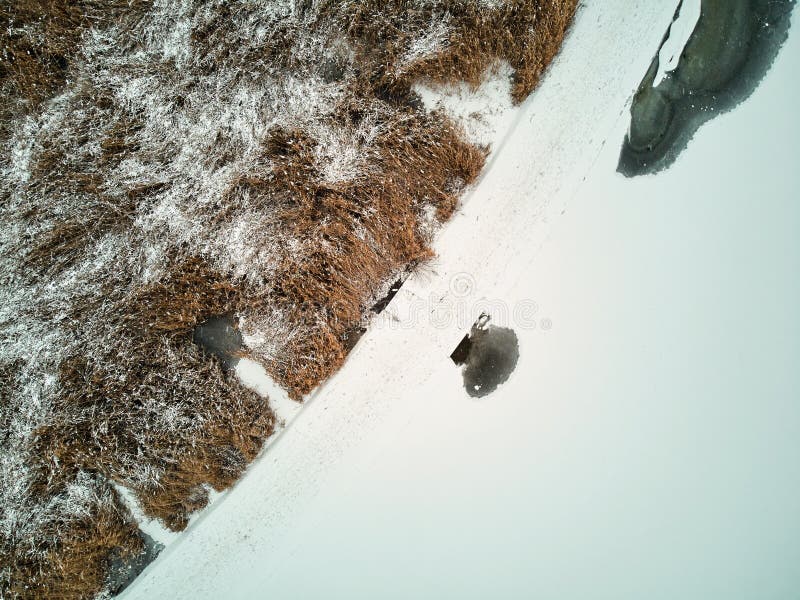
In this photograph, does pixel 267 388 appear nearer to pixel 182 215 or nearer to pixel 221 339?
pixel 221 339

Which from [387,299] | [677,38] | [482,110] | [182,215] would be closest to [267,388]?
[387,299]

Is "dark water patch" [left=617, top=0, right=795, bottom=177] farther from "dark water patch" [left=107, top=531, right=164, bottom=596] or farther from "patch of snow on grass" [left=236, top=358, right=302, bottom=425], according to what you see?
"dark water patch" [left=107, top=531, right=164, bottom=596]

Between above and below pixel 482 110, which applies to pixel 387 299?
below

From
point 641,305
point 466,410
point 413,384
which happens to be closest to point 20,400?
point 413,384

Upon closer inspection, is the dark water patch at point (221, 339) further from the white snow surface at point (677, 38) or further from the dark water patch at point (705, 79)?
the white snow surface at point (677, 38)

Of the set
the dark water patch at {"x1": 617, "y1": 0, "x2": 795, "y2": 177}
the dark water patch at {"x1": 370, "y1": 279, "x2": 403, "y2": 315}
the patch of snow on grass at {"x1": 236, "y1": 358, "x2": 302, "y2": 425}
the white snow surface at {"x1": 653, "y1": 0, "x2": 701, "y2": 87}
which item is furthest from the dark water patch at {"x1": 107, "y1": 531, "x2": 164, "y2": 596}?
the white snow surface at {"x1": 653, "y1": 0, "x2": 701, "y2": 87}

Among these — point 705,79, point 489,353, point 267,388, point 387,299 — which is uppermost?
point 705,79

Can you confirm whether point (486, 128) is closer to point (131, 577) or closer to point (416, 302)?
point (416, 302)
